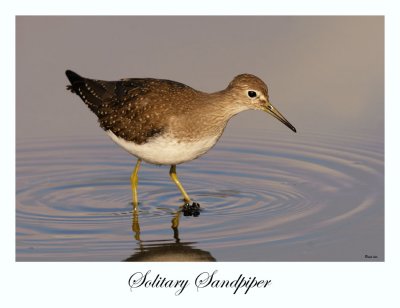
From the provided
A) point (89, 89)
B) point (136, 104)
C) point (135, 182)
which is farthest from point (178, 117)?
point (89, 89)

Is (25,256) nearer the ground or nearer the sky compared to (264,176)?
nearer the ground

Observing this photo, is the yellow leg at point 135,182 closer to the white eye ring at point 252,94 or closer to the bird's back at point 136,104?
the bird's back at point 136,104

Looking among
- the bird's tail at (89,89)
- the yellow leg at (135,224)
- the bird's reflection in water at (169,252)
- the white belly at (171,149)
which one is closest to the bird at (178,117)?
the white belly at (171,149)

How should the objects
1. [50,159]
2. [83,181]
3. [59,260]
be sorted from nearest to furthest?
[59,260] → [83,181] → [50,159]

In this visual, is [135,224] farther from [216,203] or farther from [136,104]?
[136,104]

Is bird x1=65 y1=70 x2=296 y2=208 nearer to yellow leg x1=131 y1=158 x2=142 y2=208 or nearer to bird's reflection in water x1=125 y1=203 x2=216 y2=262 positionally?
yellow leg x1=131 y1=158 x2=142 y2=208

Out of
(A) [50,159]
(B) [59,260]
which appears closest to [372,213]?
(B) [59,260]

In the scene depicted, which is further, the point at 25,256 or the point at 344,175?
the point at 344,175

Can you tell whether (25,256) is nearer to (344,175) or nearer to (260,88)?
(260,88)

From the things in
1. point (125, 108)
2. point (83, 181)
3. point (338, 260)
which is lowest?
point (338, 260)
